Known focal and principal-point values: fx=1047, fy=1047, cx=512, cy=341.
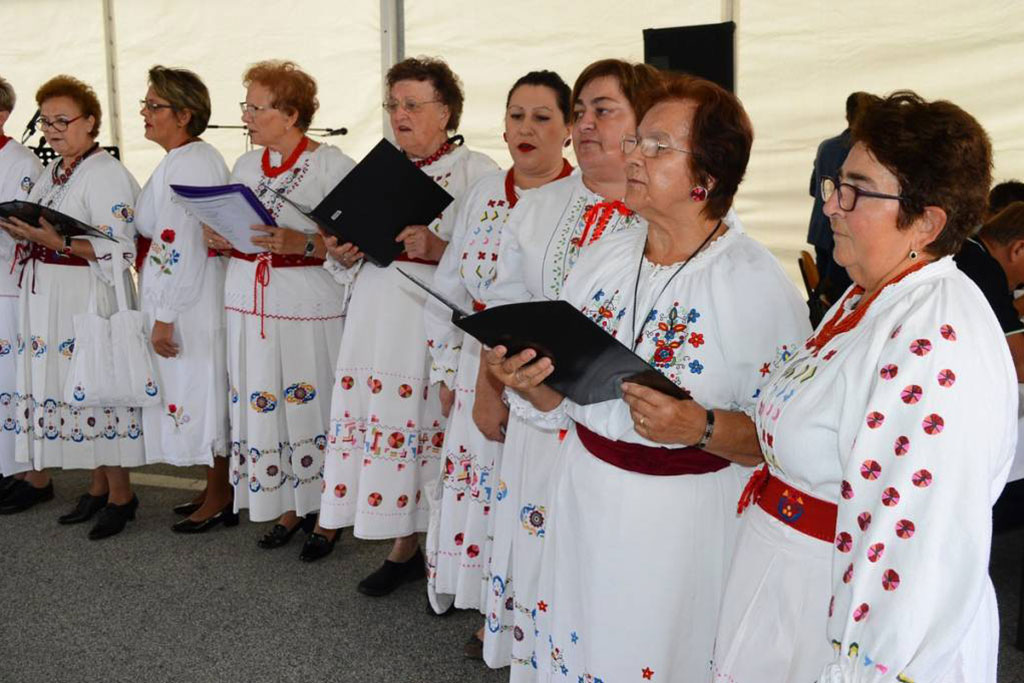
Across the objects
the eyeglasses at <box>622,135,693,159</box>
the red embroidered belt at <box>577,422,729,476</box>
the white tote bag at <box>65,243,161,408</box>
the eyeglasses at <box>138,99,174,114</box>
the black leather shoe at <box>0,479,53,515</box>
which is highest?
the eyeglasses at <box>138,99,174,114</box>

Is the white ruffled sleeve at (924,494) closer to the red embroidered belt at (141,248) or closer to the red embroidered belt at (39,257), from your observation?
the red embroidered belt at (141,248)

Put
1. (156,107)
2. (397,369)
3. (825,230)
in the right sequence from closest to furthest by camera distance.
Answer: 1. (397,369)
2. (156,107)
3. (825,230)

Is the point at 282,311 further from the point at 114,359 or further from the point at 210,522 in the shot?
the point at 210,522

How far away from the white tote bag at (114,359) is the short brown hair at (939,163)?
3.21 meters

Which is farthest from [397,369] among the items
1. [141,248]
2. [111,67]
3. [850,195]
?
[111,67]

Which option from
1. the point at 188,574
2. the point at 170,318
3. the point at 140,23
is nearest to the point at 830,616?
the point at 188,574

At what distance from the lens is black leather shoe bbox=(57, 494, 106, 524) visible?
14.1ft

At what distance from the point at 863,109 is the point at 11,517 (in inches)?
159

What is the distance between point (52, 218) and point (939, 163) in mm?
3367

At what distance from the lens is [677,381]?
6.11 feet

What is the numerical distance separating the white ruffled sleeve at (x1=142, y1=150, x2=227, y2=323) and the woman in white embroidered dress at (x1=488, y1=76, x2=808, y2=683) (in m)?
2.28

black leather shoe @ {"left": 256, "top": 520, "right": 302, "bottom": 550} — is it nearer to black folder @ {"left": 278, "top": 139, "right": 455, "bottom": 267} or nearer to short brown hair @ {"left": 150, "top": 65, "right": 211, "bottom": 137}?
black folder @ {"left": 278, "top": 139, "right": 455, "bottom": 267}

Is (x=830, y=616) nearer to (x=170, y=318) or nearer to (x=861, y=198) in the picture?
(x=861, y=198)

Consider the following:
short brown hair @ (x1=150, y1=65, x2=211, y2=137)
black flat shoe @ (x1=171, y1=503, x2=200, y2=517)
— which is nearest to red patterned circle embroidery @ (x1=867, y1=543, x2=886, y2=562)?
short brown hair @ (x1=150, y1=65, x2=211, y2=137)
